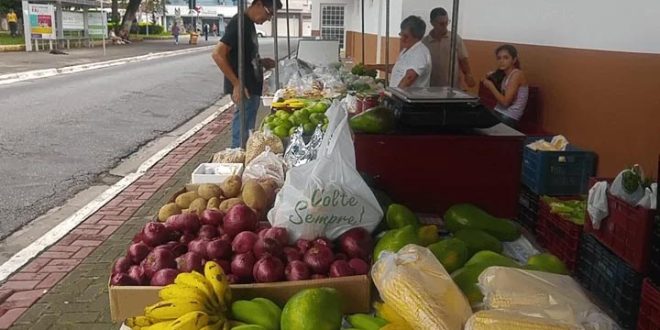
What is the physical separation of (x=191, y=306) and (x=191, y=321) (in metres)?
0.07

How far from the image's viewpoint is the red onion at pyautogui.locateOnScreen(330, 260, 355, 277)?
234 centimetres

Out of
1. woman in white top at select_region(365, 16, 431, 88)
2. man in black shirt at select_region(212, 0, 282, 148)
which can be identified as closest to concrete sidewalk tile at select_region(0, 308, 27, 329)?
man in black shirt at select_region(212, 0, 282, 148)

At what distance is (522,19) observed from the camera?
763 cm

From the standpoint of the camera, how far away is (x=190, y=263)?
2365 mm

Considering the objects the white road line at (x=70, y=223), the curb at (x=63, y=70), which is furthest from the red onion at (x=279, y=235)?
the curb at (x=63, y=70)

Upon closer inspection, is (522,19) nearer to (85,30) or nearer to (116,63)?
(116,63)

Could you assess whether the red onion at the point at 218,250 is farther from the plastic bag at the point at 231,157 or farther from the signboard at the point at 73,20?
the signboard at the point at 73,20

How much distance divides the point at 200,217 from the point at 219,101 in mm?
13491

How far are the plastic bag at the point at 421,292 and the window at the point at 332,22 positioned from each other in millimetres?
27549

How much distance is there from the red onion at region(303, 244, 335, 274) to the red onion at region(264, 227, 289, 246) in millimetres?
132

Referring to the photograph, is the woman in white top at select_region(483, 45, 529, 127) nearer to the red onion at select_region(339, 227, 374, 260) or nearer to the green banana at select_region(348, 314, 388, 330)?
the red onion at select_region(339, 227, 374, 260)

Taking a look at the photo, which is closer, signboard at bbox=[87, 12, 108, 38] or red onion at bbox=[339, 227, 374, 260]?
red onion at bbox=[339, 227, 374, 260]

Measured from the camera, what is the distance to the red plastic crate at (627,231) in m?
2.79

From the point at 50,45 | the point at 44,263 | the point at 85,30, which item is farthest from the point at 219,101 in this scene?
the point at 85,30
